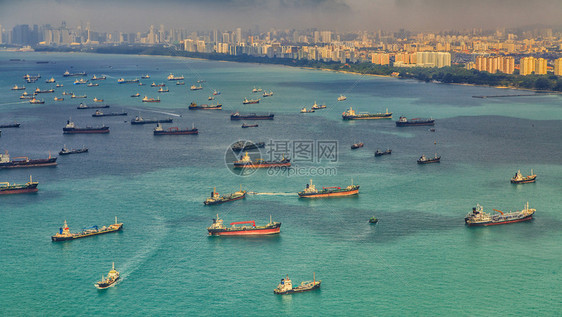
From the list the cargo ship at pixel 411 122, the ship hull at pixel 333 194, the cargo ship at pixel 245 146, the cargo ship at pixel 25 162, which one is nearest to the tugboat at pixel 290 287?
the ship hull at pixel 333 194

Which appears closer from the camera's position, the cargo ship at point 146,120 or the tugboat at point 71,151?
the tugboat at point 71,151


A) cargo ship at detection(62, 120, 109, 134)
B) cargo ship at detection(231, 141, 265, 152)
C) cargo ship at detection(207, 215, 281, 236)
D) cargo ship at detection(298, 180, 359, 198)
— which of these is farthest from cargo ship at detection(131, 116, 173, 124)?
cargo ship at detection(207, 215, 281, 236)

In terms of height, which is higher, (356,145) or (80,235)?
(356,145)

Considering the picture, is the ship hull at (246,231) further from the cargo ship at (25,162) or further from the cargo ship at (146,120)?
the cargo ship at (146,120)

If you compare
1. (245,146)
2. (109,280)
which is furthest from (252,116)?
(109,280)

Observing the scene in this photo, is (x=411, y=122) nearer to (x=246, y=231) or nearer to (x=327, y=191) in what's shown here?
(x=327, y=191)

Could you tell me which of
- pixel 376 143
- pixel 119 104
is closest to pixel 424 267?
pixel 376 143
